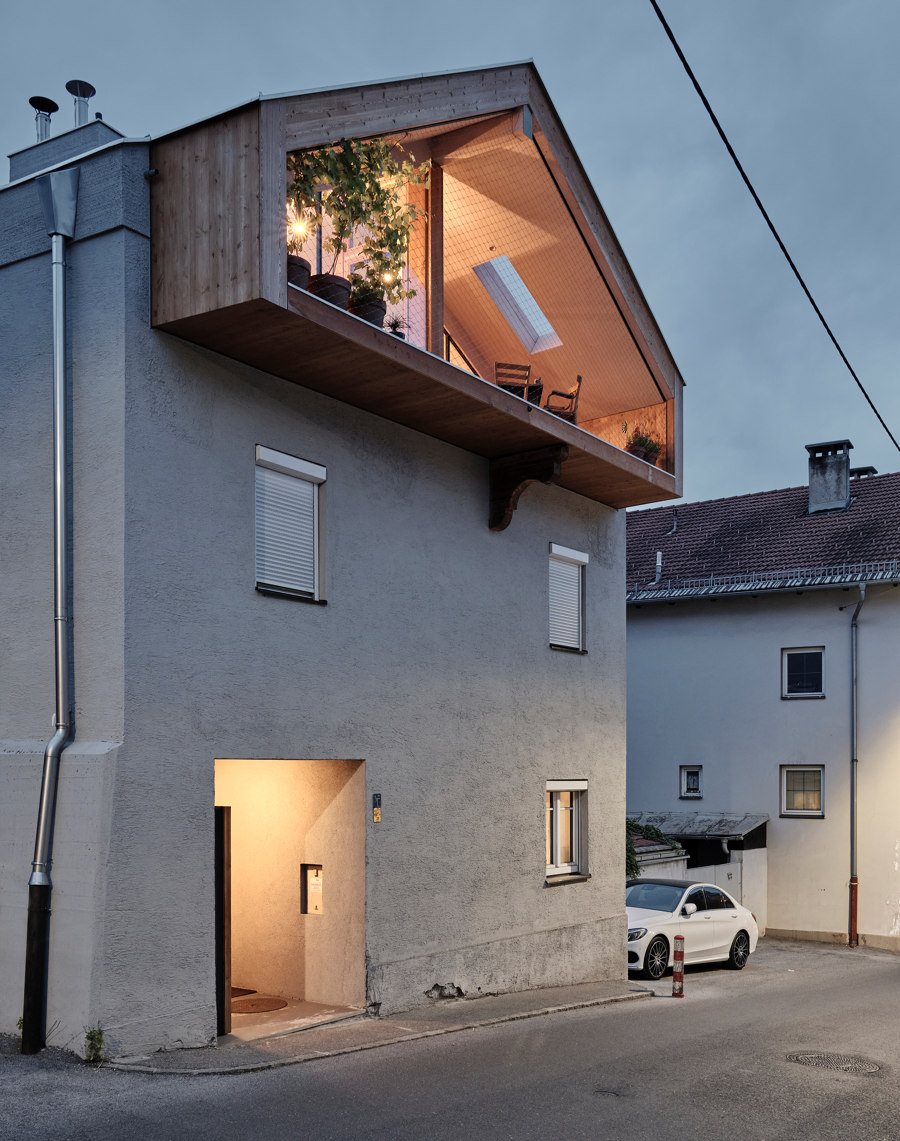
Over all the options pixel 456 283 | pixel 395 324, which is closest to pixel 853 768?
pixel 456 283

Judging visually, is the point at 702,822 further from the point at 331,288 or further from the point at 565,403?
the point at 331,288

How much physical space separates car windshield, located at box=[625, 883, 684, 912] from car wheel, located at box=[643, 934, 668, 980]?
2.20 feet

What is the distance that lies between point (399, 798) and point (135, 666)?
3.89 meters

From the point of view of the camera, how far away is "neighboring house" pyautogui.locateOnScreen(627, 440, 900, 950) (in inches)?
965

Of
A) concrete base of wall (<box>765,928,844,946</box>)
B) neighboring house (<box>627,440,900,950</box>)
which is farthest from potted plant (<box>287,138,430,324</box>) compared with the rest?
concrete base of wall (<box>765,928,844,946</box>)

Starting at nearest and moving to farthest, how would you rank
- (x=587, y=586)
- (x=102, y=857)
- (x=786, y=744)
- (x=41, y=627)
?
(x=102, y=857) → (x=41, y=627) → (x=587, y=586) → (x=786, y=744)

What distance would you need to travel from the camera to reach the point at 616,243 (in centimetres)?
1486

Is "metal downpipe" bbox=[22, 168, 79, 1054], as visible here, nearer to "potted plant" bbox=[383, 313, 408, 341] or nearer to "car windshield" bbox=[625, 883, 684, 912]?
"potted plant" bbox=[383, 313, 408, 341]

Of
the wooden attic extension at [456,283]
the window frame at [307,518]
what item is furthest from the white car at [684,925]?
the window frame at [307,518]

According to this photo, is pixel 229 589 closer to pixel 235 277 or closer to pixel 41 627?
pixel 41 627

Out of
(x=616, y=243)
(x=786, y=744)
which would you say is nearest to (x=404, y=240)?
(x=616, y=243)

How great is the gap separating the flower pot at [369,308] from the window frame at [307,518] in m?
1.55

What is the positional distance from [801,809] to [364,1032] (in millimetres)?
16985

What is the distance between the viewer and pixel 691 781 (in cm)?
2708
